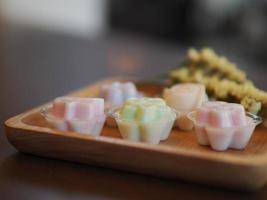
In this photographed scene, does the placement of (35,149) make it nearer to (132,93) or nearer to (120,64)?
(132,93)

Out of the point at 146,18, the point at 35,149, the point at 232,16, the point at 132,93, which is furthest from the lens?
the point at 146,18

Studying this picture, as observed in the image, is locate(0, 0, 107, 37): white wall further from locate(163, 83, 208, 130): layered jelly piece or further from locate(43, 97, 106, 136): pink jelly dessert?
locate(43, 97, 106, 136): pink jelly dessert

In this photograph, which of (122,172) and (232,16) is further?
(232,16)

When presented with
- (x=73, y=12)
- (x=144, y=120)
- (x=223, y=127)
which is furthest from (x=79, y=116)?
(x=73, y=12)

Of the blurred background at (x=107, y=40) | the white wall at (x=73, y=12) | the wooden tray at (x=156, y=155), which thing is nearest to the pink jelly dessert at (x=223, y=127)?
the wooden tray at (x=156, y=155)

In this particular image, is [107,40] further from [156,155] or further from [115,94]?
[156,155]

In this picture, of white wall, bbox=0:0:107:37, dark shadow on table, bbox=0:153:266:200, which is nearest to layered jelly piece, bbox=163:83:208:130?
dark shadow on table, bbox=0:153:266:200

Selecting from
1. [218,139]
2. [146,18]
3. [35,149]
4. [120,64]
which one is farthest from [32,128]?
[146,18]
